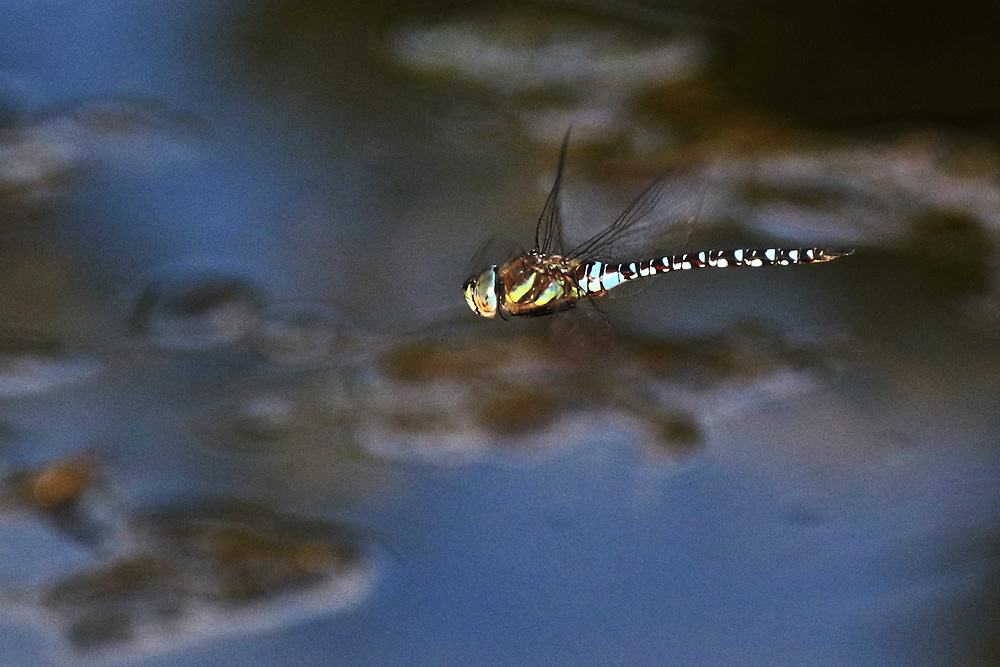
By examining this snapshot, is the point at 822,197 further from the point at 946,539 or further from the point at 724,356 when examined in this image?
the point at 946,539

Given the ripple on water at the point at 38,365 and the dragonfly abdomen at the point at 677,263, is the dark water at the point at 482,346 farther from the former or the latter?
the dragonfly abdomen at the point at 677,263

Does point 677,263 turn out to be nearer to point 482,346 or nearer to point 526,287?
point 526,287

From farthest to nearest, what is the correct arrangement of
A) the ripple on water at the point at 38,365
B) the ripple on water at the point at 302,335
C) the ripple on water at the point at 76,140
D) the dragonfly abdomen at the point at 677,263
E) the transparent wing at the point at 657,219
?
the ripple on water at the point at 76,140
the ripple on water at the point at 302,335
the ripple on water at the point at 38,365
the dragonfly abdomen at the point at 677,263
the transparent wing at the point at 657,219

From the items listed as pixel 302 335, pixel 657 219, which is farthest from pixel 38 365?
pixel 657 219

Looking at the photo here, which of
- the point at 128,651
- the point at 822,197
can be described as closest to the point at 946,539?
the point at 822,197

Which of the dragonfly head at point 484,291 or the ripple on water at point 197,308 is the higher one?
the ripple on water at point 197,308

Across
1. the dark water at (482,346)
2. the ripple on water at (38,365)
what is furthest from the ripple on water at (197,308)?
the ripple on water at (38,365)
